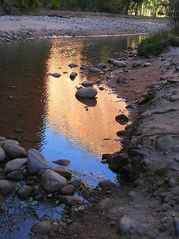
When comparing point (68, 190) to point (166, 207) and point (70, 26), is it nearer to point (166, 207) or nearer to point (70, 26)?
point (166, 207)

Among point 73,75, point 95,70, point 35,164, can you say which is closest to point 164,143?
point 35,164

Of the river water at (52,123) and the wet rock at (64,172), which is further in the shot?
the wet rock at (64,172)

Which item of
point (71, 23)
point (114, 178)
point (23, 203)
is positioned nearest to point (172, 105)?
point (114, 178)

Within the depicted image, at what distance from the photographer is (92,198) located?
21.8 ft

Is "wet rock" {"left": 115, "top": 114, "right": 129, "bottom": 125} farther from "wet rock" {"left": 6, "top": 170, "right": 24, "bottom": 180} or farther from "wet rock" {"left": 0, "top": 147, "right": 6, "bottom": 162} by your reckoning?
"wet rock" {"left": 6, "top": 170, "right": 24, "bottom": 180}

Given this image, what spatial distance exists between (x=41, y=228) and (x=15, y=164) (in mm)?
1877

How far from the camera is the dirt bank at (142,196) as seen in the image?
216 inches

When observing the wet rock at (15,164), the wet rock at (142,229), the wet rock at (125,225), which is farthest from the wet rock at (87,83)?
the wet rock at (142,229)

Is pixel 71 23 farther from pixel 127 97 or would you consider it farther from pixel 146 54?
pixel 127 97

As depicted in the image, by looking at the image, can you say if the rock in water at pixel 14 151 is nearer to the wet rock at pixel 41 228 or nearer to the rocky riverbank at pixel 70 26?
the wet rock at pixel 41 228

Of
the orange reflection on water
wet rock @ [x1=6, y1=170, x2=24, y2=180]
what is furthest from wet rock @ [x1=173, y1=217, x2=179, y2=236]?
the orange reflection on water

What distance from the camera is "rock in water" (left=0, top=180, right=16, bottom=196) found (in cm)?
664

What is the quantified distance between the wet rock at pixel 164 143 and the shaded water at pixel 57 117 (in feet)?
3.08

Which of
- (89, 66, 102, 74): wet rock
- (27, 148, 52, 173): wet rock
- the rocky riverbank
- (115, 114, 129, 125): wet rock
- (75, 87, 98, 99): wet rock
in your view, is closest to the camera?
(27, 148, 52, 173): wet rock
